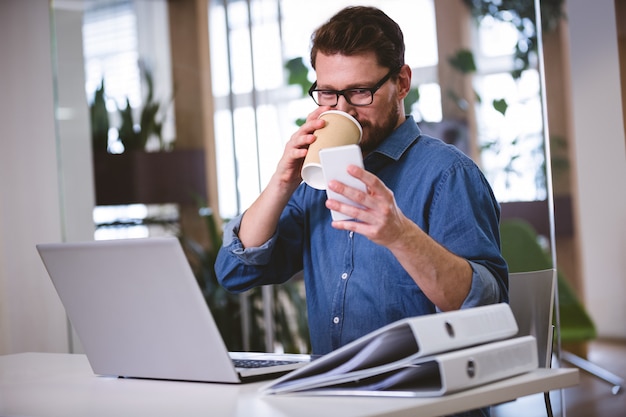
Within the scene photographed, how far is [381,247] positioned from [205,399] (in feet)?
2.03

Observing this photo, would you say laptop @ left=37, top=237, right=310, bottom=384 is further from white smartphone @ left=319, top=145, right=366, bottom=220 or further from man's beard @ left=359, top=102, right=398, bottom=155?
man's beard @ left=359, top=102, right=398, bottom=155

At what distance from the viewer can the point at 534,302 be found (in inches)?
74.5

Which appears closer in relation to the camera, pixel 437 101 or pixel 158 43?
pixel 437 101

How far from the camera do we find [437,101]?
12.2ft

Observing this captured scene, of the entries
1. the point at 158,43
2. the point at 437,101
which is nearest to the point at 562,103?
the point at 437,101

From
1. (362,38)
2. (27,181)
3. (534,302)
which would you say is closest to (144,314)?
(362,38)

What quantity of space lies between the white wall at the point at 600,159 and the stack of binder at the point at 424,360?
1.98 meters

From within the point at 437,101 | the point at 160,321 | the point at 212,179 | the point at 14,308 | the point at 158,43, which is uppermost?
the point at 158,43

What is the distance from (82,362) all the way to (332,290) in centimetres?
54

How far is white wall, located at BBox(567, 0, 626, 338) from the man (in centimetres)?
142

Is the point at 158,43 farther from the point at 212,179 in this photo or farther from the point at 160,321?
the point at 160,321

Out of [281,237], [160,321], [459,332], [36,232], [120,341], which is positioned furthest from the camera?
[36,232]

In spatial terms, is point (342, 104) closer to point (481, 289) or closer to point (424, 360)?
point (481, 289)

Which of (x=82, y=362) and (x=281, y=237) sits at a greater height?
(x=281, y=237)
